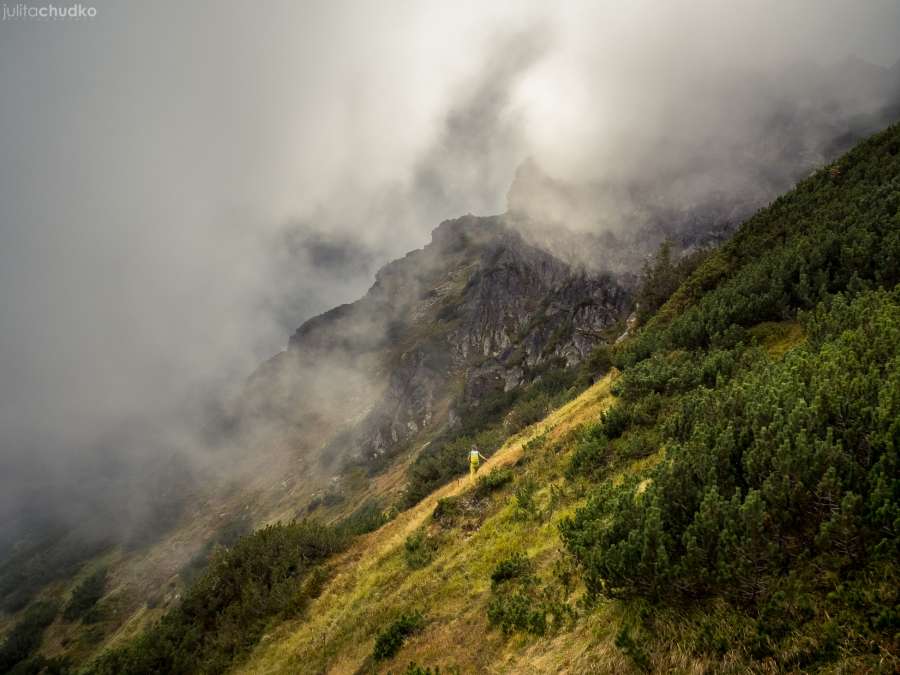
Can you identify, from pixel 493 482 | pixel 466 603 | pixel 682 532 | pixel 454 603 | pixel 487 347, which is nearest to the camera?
pixel 682 532

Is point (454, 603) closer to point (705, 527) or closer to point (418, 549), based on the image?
point (418, 549)

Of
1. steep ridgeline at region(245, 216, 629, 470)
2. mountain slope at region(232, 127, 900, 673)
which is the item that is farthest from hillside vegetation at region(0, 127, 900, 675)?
steep ridgeline at region(245, 216, 629, 470)

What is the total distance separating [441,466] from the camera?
4325cm

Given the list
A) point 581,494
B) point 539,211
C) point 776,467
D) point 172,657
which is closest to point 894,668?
point 776,467

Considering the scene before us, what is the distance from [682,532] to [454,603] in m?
6.62

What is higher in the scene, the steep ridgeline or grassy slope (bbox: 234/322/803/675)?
the steep ridgeline

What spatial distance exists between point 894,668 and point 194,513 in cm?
17837

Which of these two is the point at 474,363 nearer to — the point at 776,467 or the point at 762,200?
the point at 762,200

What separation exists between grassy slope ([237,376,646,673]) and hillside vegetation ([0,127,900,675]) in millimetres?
64

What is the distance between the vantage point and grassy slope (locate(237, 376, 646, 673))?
7.11m

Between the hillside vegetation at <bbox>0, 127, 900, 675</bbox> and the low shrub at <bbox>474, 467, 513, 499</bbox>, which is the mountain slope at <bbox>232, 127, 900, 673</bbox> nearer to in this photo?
the hillside vegetation at <bbox>0, 127, 900, 675</bbox>

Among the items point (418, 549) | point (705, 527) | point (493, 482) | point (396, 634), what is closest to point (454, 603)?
point (396, 634)

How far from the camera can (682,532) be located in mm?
6250

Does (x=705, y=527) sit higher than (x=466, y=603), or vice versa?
(x=705, y=527)
